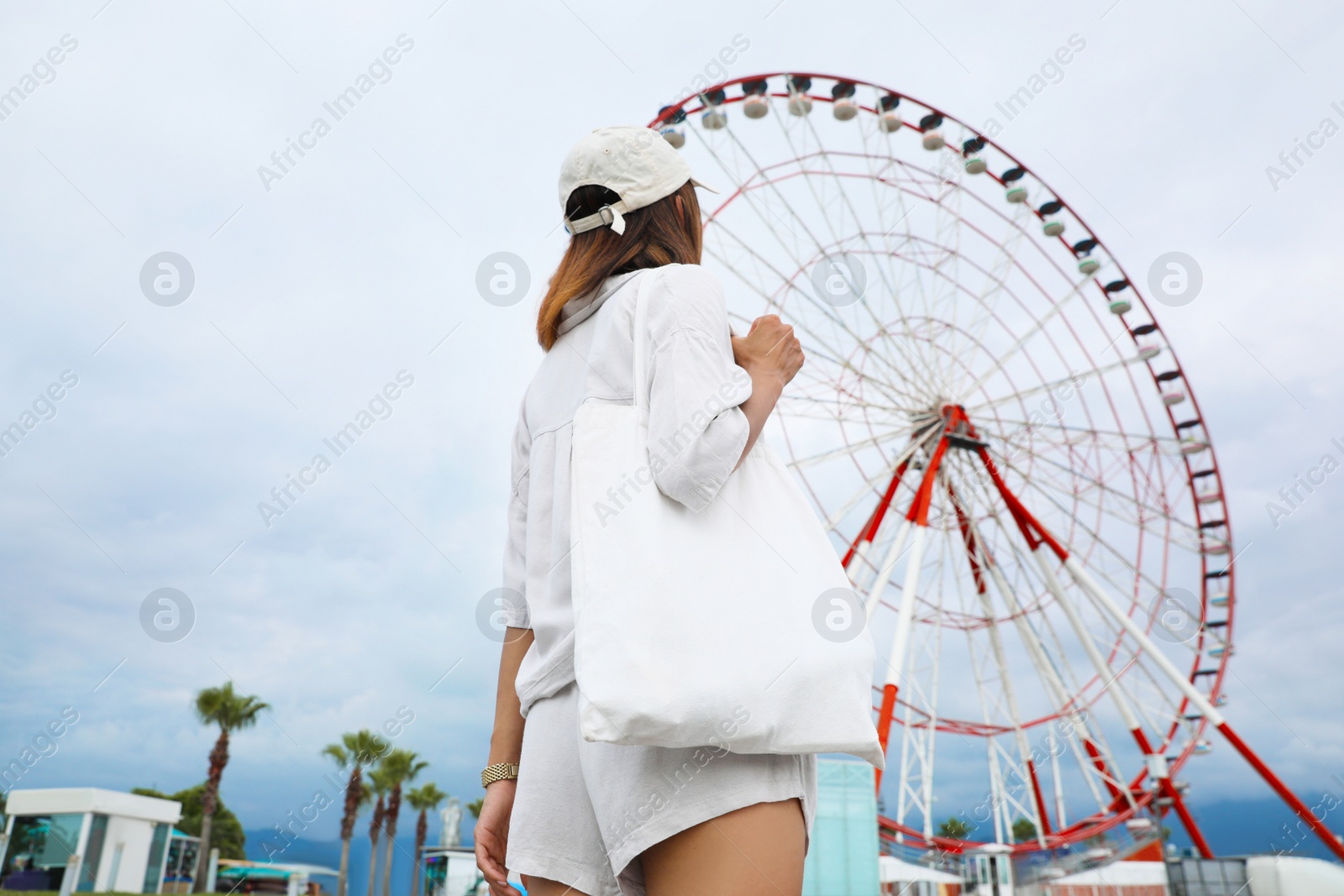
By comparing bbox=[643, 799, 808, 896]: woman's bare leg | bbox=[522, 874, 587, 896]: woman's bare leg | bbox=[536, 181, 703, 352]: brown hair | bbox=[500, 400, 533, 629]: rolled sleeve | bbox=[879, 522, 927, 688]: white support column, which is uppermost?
bbox=[879, 522, 927, 688]: white support column

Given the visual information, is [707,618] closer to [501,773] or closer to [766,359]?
[766,359]

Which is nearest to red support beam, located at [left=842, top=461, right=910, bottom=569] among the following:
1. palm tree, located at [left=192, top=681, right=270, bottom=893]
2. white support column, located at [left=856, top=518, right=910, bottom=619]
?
white support column, located at [left=856, top=518, right=910, bottom=619]

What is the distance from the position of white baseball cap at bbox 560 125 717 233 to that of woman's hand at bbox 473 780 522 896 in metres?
0.98

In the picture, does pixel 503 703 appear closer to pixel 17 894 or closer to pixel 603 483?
pixel 603 483

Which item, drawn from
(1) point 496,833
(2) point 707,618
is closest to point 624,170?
(2) point 707,618

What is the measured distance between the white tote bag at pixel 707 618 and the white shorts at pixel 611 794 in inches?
2.8

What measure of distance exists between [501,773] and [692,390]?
775 mm

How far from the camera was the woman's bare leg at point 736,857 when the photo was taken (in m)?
1.05

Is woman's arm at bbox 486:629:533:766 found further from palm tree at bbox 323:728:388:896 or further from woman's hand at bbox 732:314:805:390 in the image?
palm tree at bbox 323:728:388:896

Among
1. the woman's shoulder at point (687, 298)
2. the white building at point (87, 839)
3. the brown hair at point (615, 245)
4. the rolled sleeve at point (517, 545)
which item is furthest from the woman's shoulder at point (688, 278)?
the white building at point (87, 839)

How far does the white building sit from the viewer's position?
62.5 feet

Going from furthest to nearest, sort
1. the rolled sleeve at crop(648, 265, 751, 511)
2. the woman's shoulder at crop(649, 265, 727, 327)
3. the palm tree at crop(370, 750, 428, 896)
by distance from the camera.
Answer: the palm tree at crop(370, 750, 428, 896) < the woman's shoulder at crop(649, 265, 727, 327) < the rolled sleeve at crop(648, 265, 751, 511)

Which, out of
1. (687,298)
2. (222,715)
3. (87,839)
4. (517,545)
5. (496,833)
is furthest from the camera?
(222,715)

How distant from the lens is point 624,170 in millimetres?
1557
